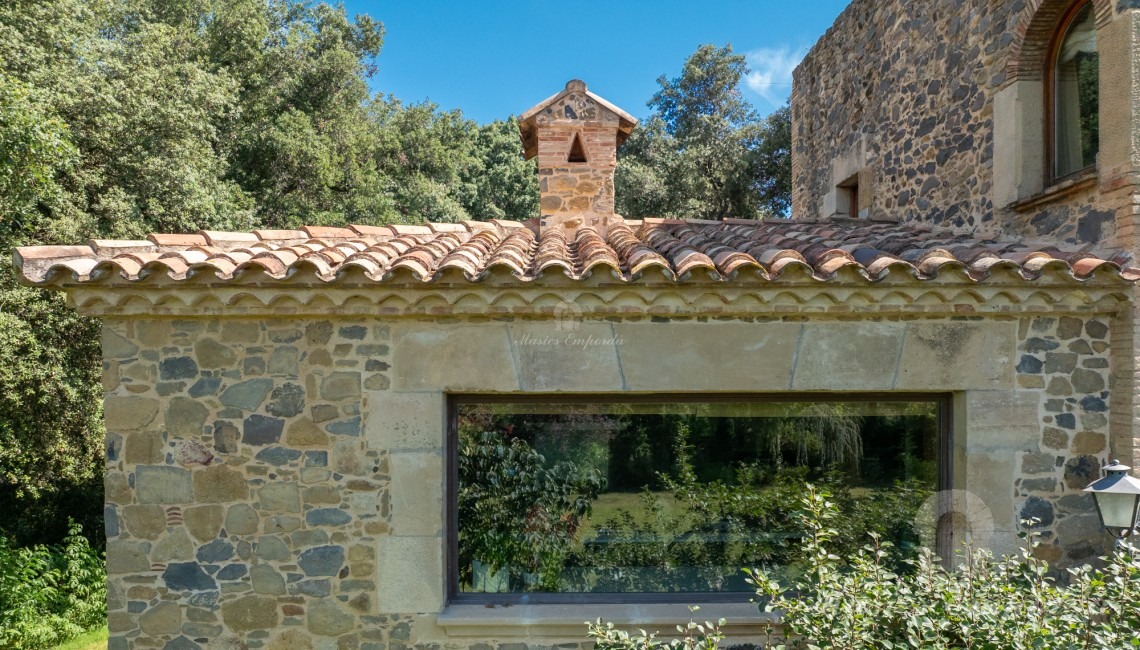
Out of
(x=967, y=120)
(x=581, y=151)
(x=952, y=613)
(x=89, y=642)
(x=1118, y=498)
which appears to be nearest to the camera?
(x=952, y=613)

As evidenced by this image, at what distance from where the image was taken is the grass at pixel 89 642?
8430mm

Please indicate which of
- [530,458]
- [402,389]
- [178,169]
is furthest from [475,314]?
[178,169]

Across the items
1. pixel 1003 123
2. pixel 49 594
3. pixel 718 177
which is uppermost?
pixel 718 177

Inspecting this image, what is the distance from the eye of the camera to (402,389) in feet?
15.1

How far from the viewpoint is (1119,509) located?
3.94 metres

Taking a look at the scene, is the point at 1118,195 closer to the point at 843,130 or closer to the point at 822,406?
the point at 822,406

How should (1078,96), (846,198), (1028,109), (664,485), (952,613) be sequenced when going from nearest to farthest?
1. (952,613)
2. (664,485)
3. (1078,96)
4. (1028,109)
5. (846,198)

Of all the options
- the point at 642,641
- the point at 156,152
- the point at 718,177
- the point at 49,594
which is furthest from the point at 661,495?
the point at 718,177

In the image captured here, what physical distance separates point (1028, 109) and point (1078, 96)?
35 cm

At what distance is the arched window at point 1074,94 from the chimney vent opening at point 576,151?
4.04 meters

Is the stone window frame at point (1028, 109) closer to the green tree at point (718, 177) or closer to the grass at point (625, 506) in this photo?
the grass at point (625, 506)

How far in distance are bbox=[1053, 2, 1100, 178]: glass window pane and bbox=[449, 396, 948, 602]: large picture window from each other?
238cm

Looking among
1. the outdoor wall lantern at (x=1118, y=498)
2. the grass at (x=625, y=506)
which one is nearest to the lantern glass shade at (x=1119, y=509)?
the outdoor wall lantern at (x=1118, y=498)

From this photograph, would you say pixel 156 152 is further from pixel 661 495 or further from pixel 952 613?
pixel 952 613
